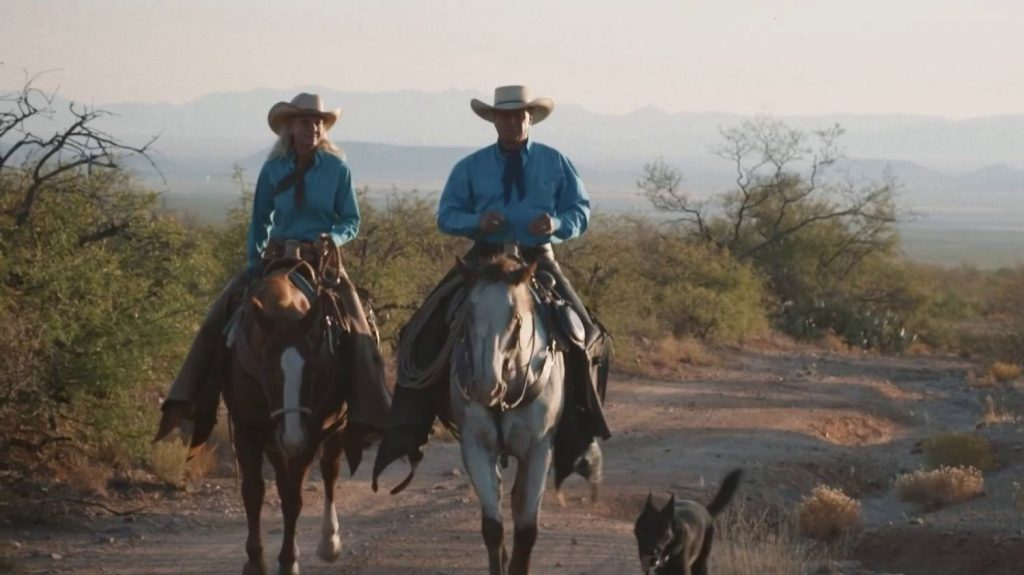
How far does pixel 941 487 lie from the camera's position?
15531 mm

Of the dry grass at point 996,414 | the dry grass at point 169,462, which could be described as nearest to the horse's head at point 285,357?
the dry grass at point 169,462

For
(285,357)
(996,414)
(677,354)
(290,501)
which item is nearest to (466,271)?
(285,357)

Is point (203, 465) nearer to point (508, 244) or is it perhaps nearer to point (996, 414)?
point (508, 244)

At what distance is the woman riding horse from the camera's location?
9.73 metres

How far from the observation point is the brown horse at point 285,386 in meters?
8.71

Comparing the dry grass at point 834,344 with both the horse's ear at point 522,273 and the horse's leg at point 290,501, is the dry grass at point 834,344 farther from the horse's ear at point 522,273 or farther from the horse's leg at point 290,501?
the horse's ear at point 522,273

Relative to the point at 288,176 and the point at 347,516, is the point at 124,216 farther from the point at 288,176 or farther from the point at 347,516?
the point at 288,176

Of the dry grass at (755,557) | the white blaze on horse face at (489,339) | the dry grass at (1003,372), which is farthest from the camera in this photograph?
the dry grass at (1003,372)

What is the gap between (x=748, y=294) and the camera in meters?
37.8

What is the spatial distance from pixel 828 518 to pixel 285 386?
6714mm

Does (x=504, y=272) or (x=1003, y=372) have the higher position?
(x=504, y=272)

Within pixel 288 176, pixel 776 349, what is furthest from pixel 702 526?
pixel 776 349

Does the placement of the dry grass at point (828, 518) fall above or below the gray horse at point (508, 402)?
below

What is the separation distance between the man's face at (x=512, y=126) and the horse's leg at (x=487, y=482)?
187 centimetres
